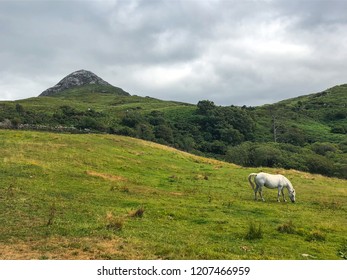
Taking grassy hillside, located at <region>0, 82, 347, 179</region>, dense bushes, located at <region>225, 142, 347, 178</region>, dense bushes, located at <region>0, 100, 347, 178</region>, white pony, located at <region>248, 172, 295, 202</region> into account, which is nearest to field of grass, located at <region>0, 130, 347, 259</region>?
white pony, located at <region>248, 172, 295, 202</region>

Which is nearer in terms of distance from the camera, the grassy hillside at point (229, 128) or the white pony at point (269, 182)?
the white pony at point (269, 182)

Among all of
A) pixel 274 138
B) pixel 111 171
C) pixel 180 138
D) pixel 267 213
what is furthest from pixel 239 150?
pixel 267 213

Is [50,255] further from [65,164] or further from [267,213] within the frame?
[65,164]

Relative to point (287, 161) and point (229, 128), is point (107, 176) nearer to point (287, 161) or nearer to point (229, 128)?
point (287, 161)

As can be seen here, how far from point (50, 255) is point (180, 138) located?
9246cm

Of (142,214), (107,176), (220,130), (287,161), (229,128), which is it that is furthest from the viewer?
(229,128)

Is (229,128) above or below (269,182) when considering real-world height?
above

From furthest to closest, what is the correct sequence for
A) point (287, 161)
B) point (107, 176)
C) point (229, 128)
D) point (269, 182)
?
point (229, 128) → point (287, 161) → point (107, 176) → point (269, 182)

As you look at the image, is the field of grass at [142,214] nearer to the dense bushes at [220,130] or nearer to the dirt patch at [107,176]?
the dirt patch at [107,176]

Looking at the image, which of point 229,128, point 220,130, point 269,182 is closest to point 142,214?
point 269,182

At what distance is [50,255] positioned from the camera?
1060cm

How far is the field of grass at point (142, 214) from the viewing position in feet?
38.9

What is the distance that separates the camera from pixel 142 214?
16.9m

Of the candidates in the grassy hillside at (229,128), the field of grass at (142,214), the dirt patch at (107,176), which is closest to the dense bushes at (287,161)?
the grassy hillside at (229,128)
